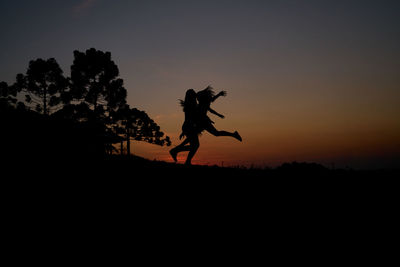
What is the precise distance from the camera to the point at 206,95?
28.7ft

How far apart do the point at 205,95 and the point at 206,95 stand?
0.04 metres

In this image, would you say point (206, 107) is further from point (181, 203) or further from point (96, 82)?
point (96, 82)

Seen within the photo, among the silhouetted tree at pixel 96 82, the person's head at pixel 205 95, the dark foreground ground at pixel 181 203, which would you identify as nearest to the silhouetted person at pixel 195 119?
the person's head at pixel 205 95

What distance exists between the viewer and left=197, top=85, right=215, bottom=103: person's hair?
8.71 metres

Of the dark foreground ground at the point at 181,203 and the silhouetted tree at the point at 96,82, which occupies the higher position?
the silhouetted tree at the point at 96,82

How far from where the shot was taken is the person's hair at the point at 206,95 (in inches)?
343

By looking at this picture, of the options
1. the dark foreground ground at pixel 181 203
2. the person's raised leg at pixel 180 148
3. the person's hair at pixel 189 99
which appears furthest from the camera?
the person's raised leg at pixel 180 148

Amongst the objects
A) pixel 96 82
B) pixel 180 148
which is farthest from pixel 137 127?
pixel 180 148

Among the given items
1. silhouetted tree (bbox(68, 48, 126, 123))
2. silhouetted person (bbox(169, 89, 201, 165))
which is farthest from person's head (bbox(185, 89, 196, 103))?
silhouetted tree (bbox(68, 48, 126, 123))

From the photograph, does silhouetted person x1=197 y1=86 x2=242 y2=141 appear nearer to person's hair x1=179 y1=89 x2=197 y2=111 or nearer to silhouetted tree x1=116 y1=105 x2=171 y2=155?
person's hair x1=179 y1=89 x2=197 y2=111

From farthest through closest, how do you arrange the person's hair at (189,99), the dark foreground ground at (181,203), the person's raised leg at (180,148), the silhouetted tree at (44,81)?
1. the silhouetted tree at (44,81)
2. the person's raised leg at (180,148)
3. the person's hair at (189,99)
4. the dark foreground ground at (181,203)

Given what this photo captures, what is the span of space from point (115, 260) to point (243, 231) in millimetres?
Result: 1683

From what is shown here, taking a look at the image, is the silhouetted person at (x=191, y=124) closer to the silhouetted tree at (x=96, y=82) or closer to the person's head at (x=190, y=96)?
the person's head at (x=190, y=96)

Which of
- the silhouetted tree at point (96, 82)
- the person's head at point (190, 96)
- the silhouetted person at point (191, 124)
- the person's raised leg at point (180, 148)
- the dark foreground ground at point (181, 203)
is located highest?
the silhouetted tree at point (96, 82)
